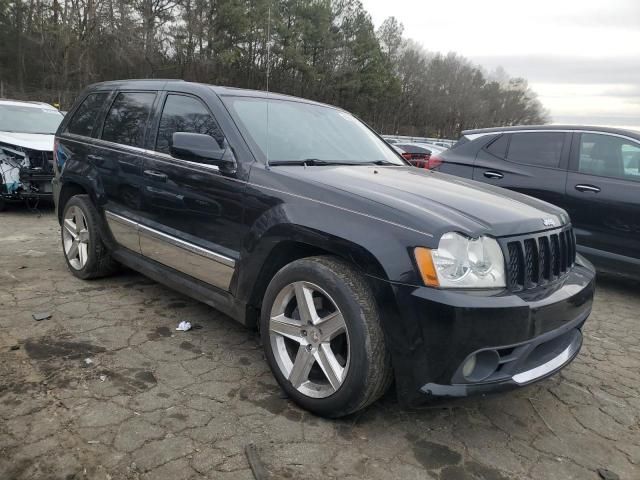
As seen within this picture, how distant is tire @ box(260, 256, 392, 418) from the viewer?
91.4 inches

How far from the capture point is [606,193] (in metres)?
5.06

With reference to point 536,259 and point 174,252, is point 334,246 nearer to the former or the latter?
point 536,259

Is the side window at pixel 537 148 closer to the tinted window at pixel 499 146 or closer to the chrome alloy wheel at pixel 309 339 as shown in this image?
the tinted window at pixel 499 146

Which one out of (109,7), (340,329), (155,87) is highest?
(109,7)

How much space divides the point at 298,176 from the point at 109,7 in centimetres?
3234

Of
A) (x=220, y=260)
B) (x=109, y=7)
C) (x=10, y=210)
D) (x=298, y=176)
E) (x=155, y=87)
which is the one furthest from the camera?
(x=109, y=7)

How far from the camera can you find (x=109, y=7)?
29594 millimetres

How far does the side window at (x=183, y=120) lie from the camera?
3297 millimetres

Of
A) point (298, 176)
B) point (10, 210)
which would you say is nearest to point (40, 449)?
point (298, 176)

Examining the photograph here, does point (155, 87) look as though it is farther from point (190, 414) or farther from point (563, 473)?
point (563, 473)

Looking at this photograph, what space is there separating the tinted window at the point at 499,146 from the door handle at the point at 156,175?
13.3 ft

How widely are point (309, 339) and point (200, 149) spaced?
1281 millimetres

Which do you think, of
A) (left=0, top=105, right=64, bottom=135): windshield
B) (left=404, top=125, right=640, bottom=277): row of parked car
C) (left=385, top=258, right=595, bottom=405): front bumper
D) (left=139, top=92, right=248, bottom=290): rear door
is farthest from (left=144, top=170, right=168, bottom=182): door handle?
(left=0, top=105, right=64, bottom=135): windshield

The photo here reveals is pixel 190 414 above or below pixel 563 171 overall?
below
